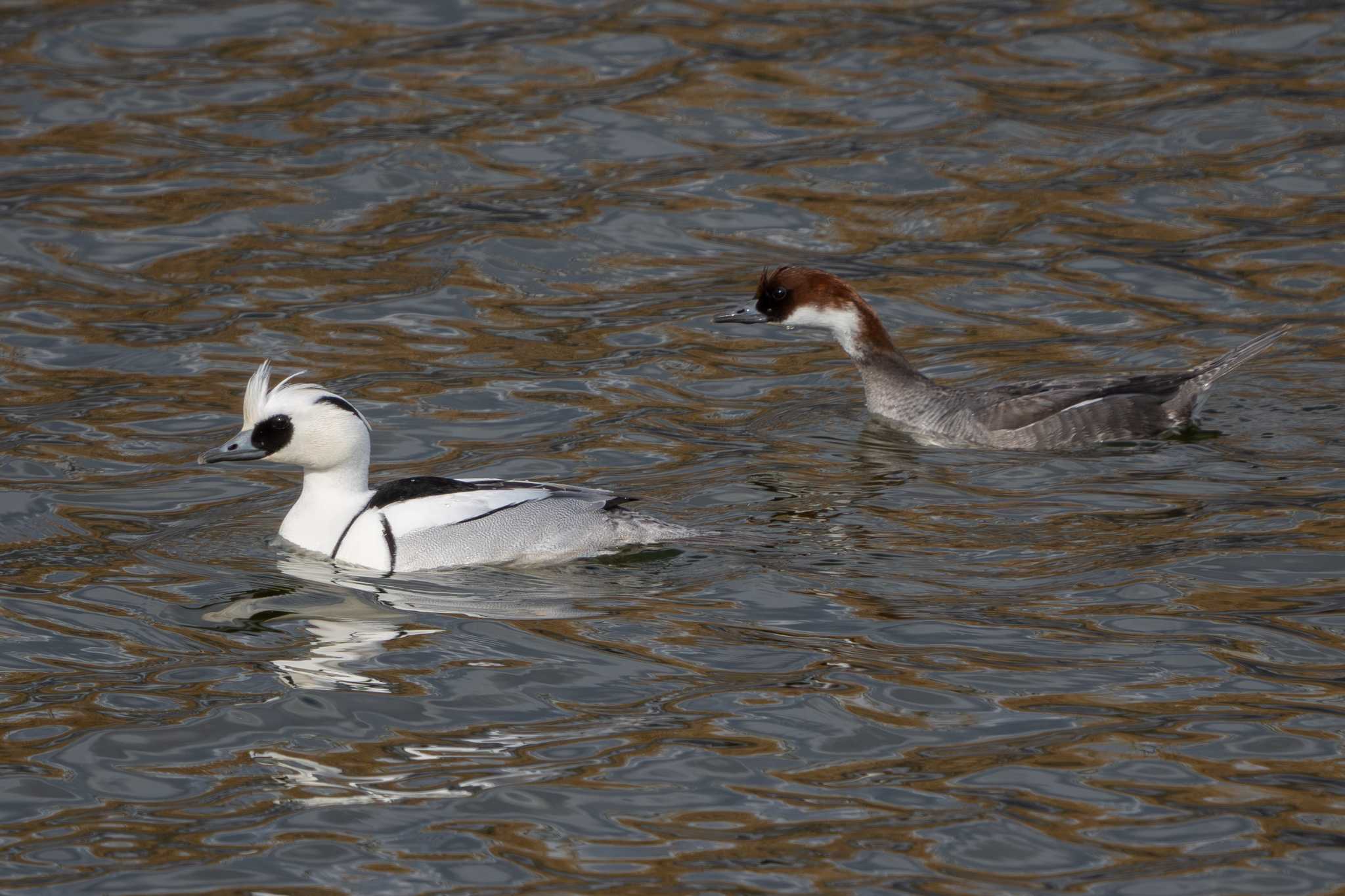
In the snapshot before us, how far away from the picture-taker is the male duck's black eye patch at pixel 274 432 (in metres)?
8.90

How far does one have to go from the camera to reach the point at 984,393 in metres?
10.9

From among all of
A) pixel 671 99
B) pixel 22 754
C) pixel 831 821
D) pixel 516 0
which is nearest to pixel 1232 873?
pixel 831 821

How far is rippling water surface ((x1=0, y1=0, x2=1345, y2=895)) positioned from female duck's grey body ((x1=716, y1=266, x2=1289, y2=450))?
0.68 ft

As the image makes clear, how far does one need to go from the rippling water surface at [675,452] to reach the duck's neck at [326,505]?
0.44 feet

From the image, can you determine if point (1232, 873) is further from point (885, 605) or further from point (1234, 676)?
point (885, 605)

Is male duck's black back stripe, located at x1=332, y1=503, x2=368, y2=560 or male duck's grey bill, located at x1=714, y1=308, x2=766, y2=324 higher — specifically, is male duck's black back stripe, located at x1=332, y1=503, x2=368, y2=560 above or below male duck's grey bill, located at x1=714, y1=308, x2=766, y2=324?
below

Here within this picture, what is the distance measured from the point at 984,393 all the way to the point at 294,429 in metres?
4.07

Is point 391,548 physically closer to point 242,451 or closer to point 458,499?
point 458,499

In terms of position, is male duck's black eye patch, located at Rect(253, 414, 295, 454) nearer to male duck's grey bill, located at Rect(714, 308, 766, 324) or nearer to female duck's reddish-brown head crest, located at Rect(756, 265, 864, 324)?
male duck's grey bill, located at Rect(714, 308, 766, 324)

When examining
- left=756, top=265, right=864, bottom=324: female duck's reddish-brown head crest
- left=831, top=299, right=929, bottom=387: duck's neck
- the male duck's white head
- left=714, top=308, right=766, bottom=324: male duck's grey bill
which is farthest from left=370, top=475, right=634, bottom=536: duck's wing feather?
left=831, top=299, right=929, bottom=387: duck's neck

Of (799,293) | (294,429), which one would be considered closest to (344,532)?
(294,429)

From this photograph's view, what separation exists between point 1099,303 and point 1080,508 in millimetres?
3651

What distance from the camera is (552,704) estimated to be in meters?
7.25

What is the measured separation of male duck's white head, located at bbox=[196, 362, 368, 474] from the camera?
8.91m
